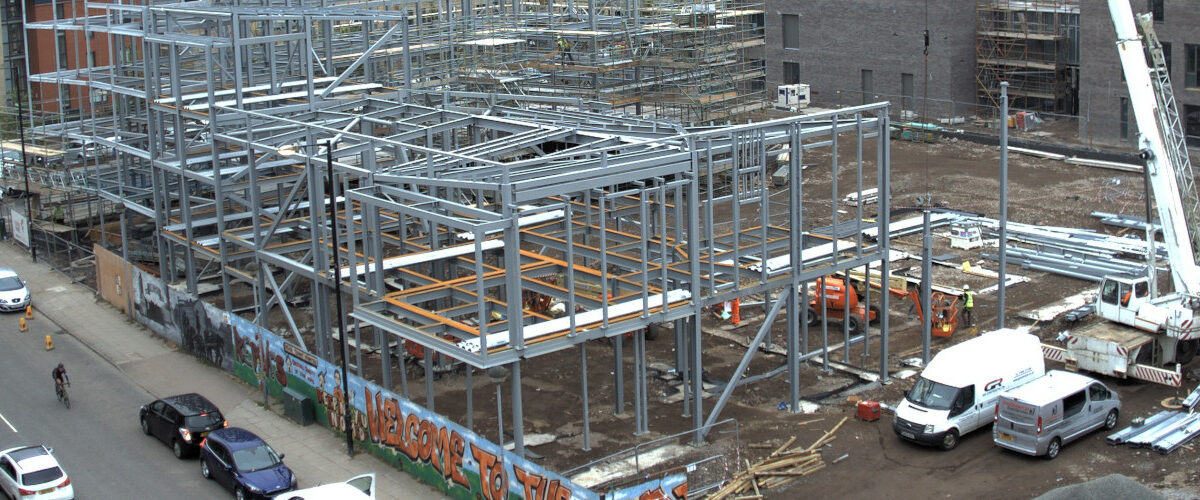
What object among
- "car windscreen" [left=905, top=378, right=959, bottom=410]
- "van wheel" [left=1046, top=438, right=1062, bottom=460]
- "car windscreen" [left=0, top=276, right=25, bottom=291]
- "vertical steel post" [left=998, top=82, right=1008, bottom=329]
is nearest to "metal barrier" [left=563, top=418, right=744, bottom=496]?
"car windscreen" [left=905, top=378, right=959, bottom=410]

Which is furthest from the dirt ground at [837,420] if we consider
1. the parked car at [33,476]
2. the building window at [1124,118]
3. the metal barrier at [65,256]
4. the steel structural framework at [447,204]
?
the building window at [1124,118]

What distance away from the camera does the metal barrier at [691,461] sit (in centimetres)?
2856

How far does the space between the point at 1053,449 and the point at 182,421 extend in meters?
20.0

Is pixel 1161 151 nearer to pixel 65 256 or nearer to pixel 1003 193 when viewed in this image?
pixel 1003 193

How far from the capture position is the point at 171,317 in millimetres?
41062

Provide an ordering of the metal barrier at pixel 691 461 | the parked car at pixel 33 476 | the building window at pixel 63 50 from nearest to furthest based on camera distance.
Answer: the metal barrier at pixel 691 461 < the parked car at pixel 33 476 < the building window at pixel 63 50

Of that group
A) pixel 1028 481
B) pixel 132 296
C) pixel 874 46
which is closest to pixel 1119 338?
pixel 1028 481

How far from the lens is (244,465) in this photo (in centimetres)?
2945

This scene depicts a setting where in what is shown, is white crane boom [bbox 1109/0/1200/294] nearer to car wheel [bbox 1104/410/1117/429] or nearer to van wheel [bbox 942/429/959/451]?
car wheel [bbox 1104/410/1117/429]

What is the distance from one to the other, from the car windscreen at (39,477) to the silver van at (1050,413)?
67.6 ft

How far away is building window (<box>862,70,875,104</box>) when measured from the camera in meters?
76.2

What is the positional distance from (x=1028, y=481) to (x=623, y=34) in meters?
32.7

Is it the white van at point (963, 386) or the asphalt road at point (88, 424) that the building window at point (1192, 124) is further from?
the asphalt road at point (88, 424)

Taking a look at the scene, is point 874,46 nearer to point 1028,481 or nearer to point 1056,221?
point 1056,221
